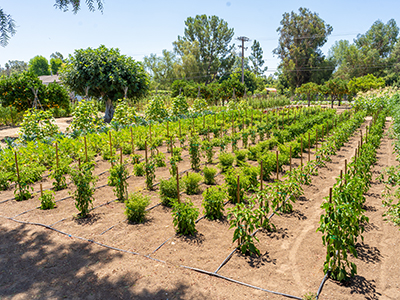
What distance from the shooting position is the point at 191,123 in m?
13.0

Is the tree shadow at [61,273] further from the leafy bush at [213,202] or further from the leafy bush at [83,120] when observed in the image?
the leafy bush at [83,120]

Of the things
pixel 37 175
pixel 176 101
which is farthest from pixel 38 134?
pixel 176 101

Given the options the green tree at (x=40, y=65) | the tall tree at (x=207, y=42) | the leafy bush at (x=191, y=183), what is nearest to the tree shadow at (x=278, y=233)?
the leafy bush at (x=191, y=183)

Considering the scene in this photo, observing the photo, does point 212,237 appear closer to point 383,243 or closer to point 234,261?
point 234,261

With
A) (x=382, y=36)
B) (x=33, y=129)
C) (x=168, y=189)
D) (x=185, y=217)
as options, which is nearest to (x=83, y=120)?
(x=33, y=129)

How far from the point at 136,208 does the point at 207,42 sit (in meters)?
49.5

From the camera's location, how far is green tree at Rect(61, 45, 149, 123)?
14422mm

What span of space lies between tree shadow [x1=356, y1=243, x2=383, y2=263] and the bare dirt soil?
1cm

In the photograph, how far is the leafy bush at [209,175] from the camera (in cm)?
673

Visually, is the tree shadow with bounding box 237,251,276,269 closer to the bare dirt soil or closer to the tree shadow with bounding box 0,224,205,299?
the bare dirt soil

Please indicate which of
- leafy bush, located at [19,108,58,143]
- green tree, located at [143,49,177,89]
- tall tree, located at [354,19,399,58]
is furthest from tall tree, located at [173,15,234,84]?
leafy bush, located at [19,108,58,143]

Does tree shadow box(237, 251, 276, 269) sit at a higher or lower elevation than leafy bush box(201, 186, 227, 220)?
lower

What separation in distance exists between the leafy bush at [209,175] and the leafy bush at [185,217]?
2.17 meters

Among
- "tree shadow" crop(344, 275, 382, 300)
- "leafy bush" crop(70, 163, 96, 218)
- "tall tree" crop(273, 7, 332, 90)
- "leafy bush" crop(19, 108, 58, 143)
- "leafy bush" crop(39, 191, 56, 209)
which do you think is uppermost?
"tall tree" crop(273, 7, 332, 90)
